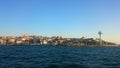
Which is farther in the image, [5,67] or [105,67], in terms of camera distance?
[105,67]

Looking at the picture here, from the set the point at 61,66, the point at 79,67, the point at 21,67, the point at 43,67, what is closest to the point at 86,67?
the point at 79,67

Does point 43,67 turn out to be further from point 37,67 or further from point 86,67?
point 86,67

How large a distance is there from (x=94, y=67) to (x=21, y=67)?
1045 cm

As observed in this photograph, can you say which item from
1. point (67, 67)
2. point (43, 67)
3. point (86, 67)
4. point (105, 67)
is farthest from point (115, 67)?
point (43, 67)

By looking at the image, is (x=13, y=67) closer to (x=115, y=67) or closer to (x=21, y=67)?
(x=21, y=67)

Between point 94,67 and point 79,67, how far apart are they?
2402 millimetres

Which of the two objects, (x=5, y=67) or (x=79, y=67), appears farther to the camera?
(x=79, y=67)

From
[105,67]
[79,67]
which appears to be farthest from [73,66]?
[105,67]

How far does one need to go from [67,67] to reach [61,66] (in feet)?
4.21

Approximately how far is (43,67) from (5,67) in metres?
5.44

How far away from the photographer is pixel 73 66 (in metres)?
41.9

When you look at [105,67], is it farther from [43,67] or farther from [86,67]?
[43,67]

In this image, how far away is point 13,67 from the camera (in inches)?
1506

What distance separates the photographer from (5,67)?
37750 mm
